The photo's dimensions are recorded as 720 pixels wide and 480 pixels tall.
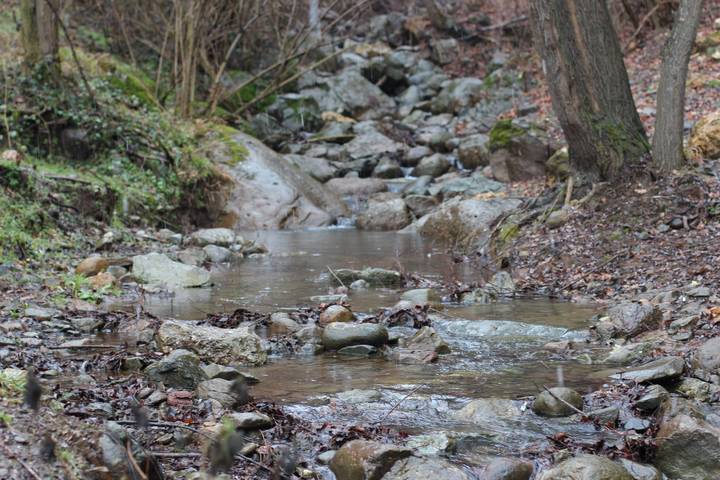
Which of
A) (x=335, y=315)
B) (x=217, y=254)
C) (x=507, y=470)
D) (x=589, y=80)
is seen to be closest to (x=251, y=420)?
(x=507, y=470)

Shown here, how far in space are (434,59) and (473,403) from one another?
21.4 metres

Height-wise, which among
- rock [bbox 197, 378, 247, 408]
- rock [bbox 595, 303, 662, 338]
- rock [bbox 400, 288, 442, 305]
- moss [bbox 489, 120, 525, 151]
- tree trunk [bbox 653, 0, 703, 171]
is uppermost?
tree trunk [bbox 653, 0, 703, 171]

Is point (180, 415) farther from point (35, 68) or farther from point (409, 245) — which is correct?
point (35, 68)

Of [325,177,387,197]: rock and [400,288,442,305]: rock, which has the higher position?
[400,288,442,305]: rock

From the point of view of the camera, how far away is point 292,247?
1112 centimetres

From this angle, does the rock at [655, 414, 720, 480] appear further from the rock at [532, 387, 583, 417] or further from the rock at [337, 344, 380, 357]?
the rock at [337, 344, 380, 357]

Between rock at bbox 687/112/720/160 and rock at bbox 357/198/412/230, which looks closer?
rock at bbox 687/112/720/160

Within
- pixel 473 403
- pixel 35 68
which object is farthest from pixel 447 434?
pixel 35 68

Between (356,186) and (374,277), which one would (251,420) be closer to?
(374,277)

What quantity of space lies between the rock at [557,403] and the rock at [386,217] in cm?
952

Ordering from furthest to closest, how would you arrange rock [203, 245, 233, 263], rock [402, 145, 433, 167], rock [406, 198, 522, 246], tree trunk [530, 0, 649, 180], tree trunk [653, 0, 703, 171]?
rock [402, 145, 433, 167]
rock [406, 198, 522, 246]
rock [203, 245, 233, 263]
tree trunk [530, 0, 649, 180]
tree trunk [653, 0, 703, 171]

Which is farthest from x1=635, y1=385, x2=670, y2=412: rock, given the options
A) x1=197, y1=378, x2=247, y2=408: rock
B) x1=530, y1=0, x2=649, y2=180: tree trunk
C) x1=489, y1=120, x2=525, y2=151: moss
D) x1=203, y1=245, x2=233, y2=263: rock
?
x1=489, y1=120, x2=525, y2=151: moss

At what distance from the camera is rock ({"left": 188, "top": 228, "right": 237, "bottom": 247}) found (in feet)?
34.5

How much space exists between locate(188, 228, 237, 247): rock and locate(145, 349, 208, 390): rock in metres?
6.42
